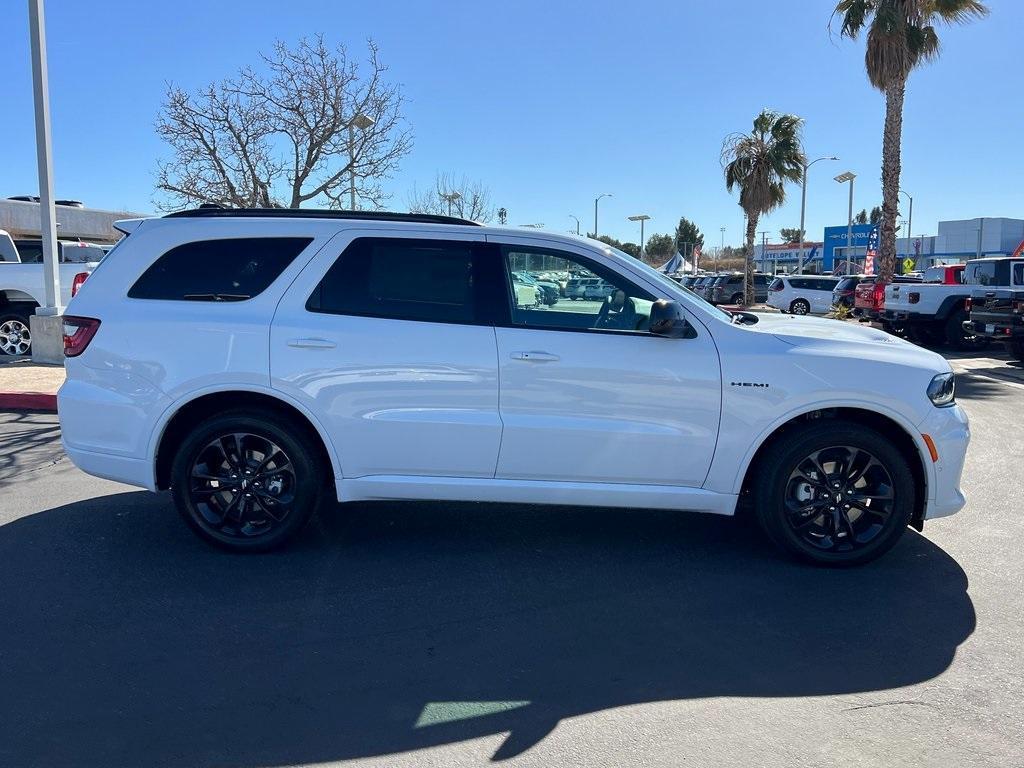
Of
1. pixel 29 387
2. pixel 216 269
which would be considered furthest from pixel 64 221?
pixel 216 269

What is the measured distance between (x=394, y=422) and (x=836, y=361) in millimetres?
2462

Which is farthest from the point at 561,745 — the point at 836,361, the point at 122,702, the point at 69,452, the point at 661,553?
the point at 69,452

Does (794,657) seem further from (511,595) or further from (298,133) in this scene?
(298,133)

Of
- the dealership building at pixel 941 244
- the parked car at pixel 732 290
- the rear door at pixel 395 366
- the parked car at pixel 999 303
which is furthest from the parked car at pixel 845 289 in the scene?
the dealership building at pixel 941 244

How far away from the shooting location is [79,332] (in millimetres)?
4781

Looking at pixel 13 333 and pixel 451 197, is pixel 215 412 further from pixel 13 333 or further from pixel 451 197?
pixel 451 197

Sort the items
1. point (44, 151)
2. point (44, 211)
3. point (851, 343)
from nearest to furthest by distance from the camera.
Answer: point (851, 343) < point (44, 151) < point (44, 211)

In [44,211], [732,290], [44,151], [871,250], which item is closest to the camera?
Answer: [44,151]

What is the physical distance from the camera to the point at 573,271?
4734 mm

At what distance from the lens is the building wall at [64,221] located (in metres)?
28.1

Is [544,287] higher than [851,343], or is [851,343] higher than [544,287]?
[544,287]

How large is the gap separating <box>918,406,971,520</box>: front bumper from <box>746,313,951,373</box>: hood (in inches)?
11.3

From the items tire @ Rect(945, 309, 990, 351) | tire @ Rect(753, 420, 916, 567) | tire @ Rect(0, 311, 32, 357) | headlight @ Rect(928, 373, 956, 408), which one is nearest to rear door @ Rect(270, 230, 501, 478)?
tire @ Rect(753, 420, 916, 567)

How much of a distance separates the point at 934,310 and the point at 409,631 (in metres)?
15.9
